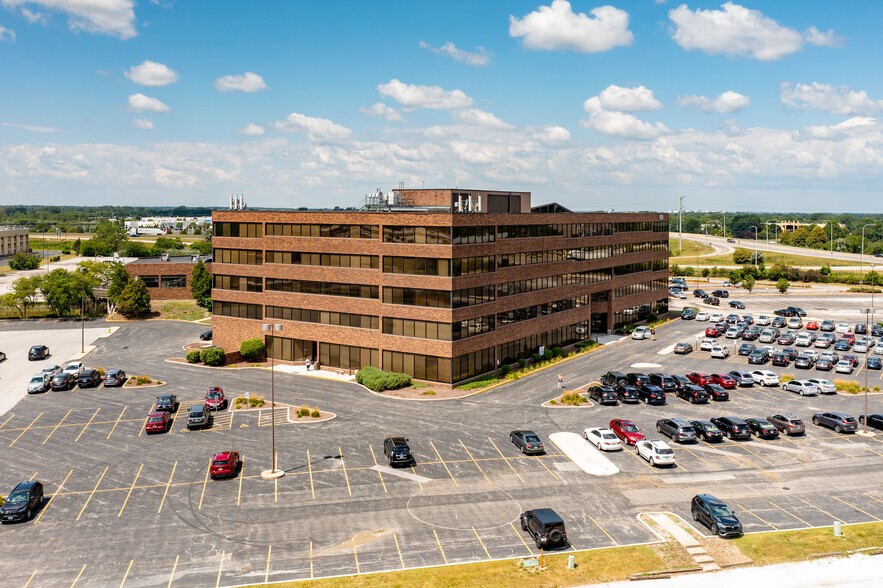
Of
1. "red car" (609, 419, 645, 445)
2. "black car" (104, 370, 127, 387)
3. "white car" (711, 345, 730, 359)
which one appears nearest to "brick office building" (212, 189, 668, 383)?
"black car" (104, 370, 127, 387)

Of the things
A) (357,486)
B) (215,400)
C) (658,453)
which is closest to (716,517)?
(658,453)

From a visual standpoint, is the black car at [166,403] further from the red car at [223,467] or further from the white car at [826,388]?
the white car at [826,388]

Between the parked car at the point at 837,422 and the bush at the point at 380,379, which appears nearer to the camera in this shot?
the parked car at the point at 837,422

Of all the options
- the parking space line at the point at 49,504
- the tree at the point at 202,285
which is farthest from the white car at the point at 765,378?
the tree at the point at 202,285

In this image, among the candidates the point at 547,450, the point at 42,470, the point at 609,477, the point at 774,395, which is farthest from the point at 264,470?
the point at 774,395

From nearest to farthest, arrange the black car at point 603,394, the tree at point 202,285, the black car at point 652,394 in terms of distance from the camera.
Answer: the black car at point 603,394 → the black car at point 652,394 → the tree at point 202,285
